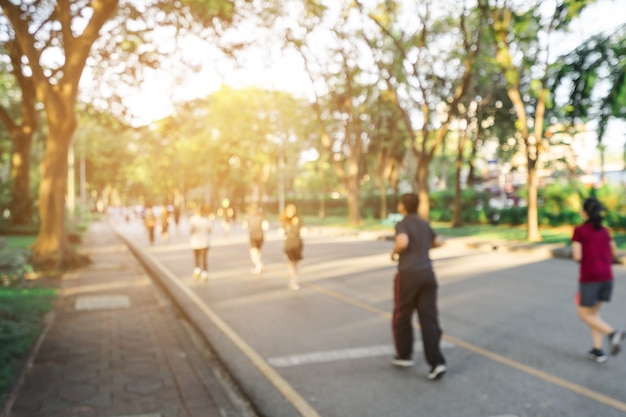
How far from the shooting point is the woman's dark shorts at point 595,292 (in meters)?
6.50

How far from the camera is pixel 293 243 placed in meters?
12.5

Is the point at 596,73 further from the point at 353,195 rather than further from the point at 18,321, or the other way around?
the point at 353,195

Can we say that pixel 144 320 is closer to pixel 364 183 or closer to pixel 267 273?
pixel 267 273

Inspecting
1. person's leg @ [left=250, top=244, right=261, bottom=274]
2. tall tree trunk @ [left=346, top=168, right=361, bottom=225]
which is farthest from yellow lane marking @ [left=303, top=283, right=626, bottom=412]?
tall tree trunk @ [left=346, top=168, right=361, bottom=225]

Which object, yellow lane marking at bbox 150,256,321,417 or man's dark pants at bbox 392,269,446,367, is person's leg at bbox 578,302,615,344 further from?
A: yellow lane marking at bbox 150,256,321,417

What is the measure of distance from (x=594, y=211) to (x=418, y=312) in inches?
83.2

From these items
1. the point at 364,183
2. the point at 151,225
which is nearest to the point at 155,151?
the point at 364,183

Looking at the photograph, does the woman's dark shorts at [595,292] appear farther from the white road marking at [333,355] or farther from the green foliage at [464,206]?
the green foliage at [464,206]

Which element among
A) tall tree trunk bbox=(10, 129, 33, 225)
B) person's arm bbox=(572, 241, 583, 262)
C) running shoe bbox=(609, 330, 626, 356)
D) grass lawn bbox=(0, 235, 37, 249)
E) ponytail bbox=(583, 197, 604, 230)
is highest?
tall tree trunk bbox=(10, 129, 33, 225)

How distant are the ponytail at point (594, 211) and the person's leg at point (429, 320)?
1808mm

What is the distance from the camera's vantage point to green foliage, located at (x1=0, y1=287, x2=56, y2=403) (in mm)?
6524

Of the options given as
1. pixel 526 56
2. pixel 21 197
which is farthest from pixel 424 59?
pixel 21 197

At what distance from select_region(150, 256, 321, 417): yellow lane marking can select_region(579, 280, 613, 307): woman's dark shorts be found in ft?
10.5

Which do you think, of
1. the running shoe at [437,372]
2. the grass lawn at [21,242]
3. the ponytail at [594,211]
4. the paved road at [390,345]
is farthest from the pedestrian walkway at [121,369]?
the grass lawn at [21,242]
